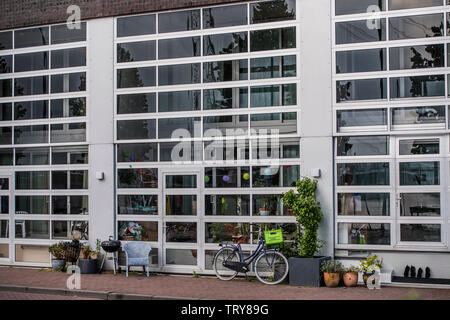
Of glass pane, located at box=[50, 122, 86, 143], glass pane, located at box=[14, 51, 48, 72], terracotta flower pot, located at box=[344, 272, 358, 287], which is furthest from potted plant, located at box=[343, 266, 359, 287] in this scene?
glass pane, located at box=[14, 51, 48, 72]

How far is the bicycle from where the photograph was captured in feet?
40.6

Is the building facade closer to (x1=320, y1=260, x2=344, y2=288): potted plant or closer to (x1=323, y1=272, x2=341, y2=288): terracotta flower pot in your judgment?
(x1=320, y1=260, x2=344, y2=288): potted plant

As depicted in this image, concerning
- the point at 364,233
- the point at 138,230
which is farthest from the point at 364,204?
the point at 138,230

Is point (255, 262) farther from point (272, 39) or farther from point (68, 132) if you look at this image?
point (68, 132)

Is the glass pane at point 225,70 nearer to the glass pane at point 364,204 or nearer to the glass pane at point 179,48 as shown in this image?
the glass pane at point 179,48

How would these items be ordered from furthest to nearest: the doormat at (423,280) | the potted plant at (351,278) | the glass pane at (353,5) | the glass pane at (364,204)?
the glass pane at (353,5)
the glass pane at (364,204)
the potted plant at (351,278)
the doormat at (423,280)

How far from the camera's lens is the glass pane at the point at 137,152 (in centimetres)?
1412

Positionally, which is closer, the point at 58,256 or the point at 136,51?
the point at 58,256

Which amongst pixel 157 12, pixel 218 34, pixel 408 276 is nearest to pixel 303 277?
pixel 408 276

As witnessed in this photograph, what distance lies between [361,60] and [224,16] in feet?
11.8

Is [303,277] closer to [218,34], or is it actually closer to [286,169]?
[286,169]

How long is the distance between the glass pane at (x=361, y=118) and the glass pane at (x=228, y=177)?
2524mm

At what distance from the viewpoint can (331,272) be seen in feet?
39.0

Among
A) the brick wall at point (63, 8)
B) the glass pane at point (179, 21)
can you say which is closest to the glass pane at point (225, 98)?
the glass pane at point (179, 21)
